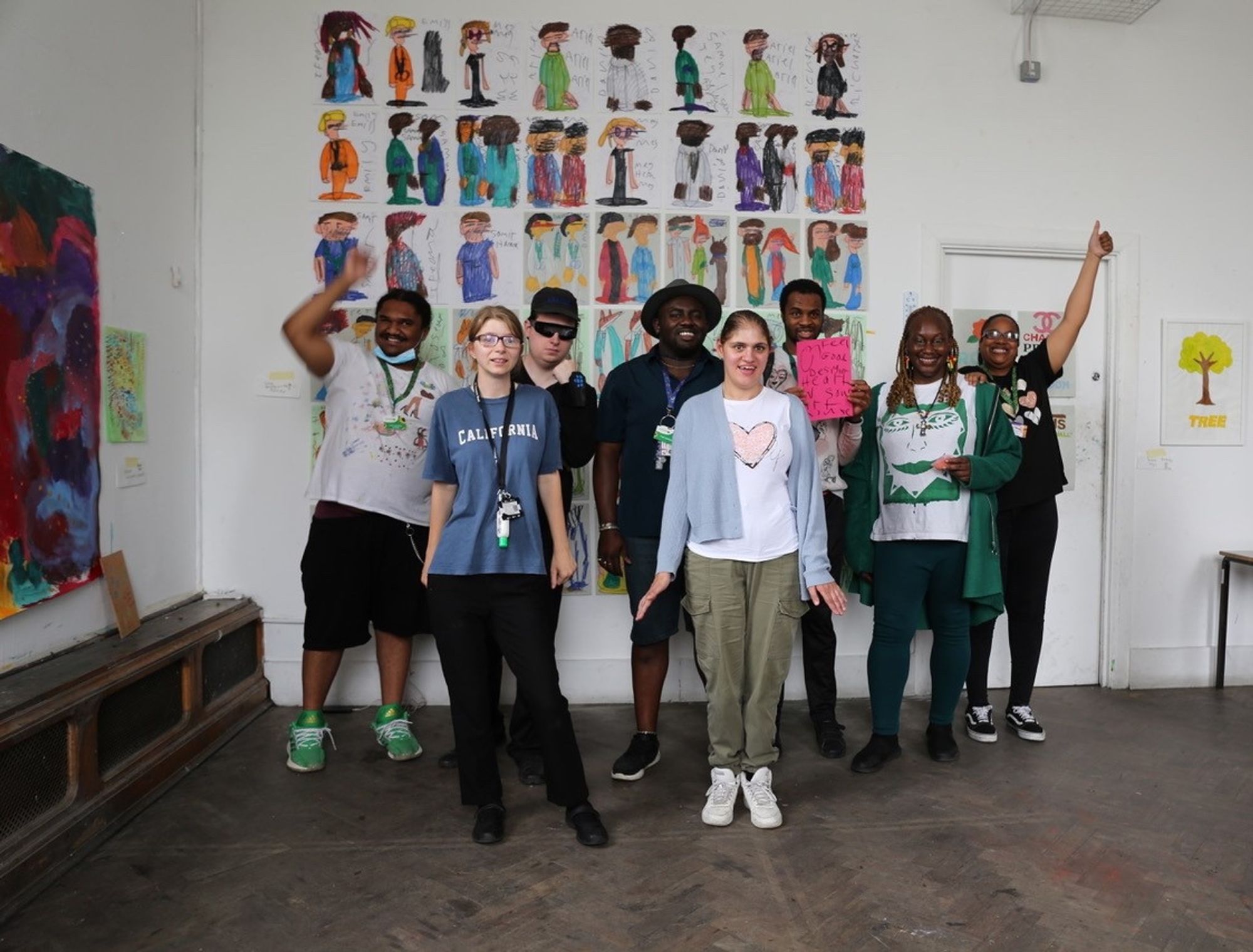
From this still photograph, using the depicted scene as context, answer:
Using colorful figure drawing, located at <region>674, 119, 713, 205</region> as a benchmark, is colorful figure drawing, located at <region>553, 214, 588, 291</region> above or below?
below

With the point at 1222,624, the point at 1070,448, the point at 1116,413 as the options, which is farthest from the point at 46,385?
the point at 1222,624

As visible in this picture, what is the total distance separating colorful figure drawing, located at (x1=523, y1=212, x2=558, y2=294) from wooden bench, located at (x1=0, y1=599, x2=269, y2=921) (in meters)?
2.13

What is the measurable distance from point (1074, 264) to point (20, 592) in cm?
497

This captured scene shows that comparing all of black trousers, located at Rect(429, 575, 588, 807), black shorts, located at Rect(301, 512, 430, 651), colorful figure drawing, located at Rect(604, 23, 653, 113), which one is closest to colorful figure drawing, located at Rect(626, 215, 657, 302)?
colorful figure drawing, located at Rect(604, 23, 653, 113)

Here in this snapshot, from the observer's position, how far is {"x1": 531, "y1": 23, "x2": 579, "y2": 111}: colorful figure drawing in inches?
163

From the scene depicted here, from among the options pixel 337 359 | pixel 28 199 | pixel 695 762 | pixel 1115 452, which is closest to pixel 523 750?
pixel 695 762

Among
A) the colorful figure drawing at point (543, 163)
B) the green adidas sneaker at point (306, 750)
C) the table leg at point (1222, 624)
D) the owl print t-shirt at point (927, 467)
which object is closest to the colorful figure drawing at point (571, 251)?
the colorful figure drawing at point (543, 163)

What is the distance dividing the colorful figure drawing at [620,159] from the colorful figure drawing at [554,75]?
22 centimetres

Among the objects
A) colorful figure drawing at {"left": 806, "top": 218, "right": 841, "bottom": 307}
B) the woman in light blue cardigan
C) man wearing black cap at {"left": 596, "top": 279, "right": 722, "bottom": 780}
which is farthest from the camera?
colorful figure drawing at {"left": 806, "top": 218, "right": 841, "bottom": 307}

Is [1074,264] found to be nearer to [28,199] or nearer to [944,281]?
[944,281]

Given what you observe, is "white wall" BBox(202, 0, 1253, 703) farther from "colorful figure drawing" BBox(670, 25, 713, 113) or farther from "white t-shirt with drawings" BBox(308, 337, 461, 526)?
"white t-shirt with drawings" BBox(308, 337, 461, 526)

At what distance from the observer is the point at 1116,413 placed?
4465 mm

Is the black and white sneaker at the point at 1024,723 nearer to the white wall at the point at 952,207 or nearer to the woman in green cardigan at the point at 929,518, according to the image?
the woman in green cardigan at the point at 929,518

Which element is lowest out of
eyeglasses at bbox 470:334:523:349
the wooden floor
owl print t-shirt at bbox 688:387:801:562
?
the wooden floor
